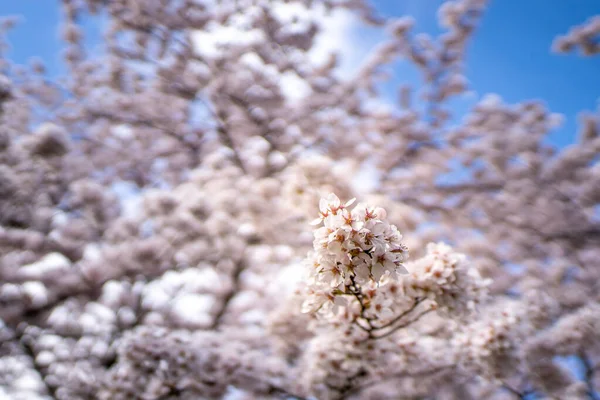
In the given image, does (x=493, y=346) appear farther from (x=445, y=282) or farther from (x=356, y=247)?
(x=356, y=247)

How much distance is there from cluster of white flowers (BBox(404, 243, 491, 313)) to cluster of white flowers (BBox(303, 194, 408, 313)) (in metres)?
0.72

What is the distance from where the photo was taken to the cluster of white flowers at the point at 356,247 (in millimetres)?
1677

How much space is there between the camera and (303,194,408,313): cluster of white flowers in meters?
1.68

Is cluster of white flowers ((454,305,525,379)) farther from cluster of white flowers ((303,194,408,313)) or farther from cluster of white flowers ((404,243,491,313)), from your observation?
cluster of white flowers ((303,194,408,313))

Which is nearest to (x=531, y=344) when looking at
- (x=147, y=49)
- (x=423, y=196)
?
(x=423, y=196)

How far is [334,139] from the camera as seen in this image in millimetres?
8414

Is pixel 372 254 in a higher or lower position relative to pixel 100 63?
lower

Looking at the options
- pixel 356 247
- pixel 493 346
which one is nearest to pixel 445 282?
pixel 356 247

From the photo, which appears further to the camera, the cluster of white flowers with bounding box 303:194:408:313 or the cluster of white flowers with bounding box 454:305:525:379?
the cluster of white flowers with bounding box 454:305:525:379

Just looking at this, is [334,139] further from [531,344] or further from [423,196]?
[531,344]

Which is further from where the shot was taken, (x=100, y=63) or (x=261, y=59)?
(x=100, y=63)

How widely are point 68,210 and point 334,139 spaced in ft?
18.0

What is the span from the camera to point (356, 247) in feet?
5.50

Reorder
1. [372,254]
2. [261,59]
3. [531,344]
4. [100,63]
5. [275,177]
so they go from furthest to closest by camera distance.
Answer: [100,63] < [261,59] < [275,177] < [531,344] < [372,254]
